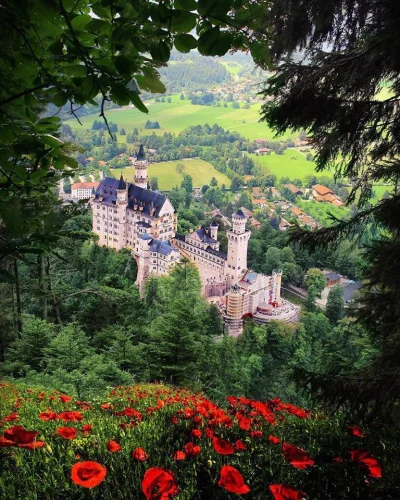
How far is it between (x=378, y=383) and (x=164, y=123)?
8243cm

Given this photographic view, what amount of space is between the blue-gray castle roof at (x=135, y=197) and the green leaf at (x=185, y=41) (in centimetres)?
3710

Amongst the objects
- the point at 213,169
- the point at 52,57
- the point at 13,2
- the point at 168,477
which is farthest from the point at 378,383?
the point at 213,169

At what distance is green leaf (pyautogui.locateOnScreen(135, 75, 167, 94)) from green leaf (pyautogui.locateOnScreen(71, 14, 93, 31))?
6.9 inches

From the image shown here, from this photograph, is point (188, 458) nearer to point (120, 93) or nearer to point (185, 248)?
point (120, 93)

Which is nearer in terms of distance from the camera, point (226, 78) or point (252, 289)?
point (252, 289)

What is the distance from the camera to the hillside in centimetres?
153

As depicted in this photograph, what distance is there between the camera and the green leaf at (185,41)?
42.2 inches

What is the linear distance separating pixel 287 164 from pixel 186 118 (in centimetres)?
2457

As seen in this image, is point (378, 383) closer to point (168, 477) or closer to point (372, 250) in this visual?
point (372, 250)

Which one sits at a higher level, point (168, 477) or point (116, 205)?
point (168, 477)

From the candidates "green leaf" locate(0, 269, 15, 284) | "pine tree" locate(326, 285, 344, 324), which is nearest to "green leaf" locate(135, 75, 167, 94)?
"green leaf" locate(0, 269, 15, 284)

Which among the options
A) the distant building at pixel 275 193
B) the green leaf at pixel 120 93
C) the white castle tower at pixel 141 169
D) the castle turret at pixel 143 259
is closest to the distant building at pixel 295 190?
the distant building at pixel 275 193

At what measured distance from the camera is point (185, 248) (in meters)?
38.4

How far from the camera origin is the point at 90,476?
1.26m
